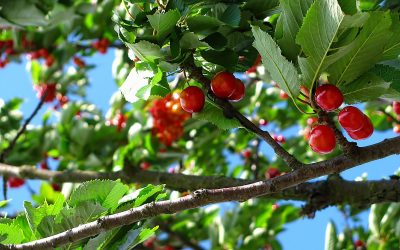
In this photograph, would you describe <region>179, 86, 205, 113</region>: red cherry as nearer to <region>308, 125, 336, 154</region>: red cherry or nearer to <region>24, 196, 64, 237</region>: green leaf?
<region>308, 125, 336, 154</region>: red cherry

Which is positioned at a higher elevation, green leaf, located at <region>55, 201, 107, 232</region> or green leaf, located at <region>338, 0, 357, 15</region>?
green leaf, located at <region>338, 0, 357, 15</region>

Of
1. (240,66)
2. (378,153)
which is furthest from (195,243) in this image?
(378,153)

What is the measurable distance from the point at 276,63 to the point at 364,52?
244mm

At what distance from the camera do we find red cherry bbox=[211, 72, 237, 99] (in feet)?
6.30

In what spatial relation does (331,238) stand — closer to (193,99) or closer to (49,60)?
(193,99)

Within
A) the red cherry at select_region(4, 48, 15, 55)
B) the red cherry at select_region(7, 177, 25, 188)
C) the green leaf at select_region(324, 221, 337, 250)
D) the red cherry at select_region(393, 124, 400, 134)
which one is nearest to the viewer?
the green leaf at select_region(324, 221, 337, 250)

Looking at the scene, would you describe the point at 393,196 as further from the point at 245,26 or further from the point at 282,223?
the point at 282,223

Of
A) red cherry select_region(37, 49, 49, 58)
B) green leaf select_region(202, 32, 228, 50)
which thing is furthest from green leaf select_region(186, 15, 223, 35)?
A: red cherry select_region(37, 49, 49, 58)

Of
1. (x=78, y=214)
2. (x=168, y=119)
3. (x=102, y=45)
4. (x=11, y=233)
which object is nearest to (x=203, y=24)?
(x=78, y=214)

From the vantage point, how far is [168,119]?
173 inches

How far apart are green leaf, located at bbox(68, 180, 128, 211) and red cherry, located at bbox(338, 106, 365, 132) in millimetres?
677

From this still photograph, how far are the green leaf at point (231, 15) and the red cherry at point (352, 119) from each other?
45 centimetres

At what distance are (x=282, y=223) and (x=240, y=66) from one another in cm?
291

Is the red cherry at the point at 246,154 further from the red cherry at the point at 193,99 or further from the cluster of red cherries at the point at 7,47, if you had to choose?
the red cherry at the point at 193,99
